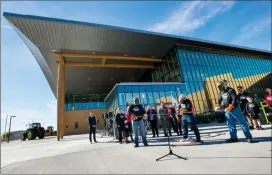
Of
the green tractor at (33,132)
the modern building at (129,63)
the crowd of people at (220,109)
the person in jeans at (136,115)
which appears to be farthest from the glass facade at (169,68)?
the green tractor at (33,132)

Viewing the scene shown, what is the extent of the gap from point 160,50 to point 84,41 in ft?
34.1

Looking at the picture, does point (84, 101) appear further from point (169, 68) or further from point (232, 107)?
point (232, 107)

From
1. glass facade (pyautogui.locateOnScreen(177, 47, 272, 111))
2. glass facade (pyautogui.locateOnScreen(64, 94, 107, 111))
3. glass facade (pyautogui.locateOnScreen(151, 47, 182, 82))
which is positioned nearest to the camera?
glass facade (pyautogui.locateOnScreen(177, 47, 272, 111))

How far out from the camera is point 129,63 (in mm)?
A: 24297

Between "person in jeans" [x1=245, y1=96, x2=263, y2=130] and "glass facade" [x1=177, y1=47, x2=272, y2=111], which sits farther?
"glass facade" [x1=177, y1=47, x2=272, y2=111]

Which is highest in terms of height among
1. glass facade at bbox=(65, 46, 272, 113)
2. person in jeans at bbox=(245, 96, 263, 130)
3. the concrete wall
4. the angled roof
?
the angled roof

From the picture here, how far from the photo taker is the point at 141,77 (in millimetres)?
31312

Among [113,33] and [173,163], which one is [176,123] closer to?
[173,163]

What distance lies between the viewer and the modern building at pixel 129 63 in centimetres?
1537

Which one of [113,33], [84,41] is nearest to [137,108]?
[113,33]

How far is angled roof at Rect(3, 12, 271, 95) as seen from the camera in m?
13.7

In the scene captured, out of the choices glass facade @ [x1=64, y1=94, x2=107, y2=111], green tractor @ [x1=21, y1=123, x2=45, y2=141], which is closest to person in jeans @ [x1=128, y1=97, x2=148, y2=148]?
green tractor @ [x1=21, y1=123, x2=45, y2=141]

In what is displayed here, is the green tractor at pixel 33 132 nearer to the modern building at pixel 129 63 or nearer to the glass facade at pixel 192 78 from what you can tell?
the modern building at pixel 129 63

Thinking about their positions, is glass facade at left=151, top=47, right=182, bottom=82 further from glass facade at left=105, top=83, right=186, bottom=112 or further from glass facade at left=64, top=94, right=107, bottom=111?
glass facade at left=64, top=94, right=107, bottom=111
